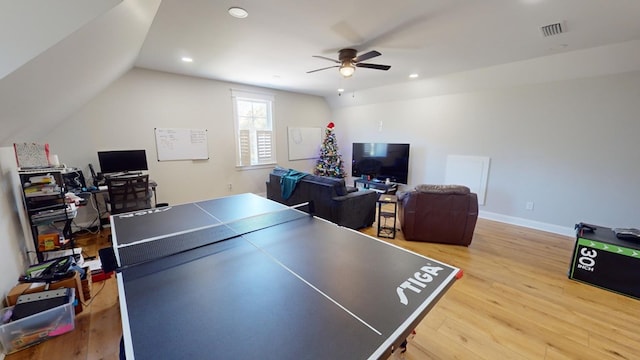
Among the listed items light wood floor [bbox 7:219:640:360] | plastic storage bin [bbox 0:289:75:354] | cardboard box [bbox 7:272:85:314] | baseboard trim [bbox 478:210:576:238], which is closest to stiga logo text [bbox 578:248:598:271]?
light wood floor [bbox 7:219:640:360]

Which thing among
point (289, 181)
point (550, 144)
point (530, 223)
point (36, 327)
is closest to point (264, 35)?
point (289, 181)

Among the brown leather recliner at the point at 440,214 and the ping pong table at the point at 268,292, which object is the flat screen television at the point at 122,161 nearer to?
the ping pong table at the point at 268,292

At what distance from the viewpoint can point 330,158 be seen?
6.63m

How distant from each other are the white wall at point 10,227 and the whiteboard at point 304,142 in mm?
4633

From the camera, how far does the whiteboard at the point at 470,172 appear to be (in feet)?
15.3

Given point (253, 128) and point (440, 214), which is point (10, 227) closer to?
point (253, 128)

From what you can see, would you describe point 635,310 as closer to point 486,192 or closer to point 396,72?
point 486,192

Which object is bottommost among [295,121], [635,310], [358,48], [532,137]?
[635,310]

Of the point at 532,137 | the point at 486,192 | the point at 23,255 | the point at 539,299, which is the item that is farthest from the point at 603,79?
the point at 23,255

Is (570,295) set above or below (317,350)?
below

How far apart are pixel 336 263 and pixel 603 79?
16.0 ft

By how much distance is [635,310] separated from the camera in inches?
87.0

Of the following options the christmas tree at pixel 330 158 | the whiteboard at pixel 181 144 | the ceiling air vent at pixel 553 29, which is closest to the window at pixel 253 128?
the whiteboard at pixel 181 144

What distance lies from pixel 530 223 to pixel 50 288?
6.35 metres
